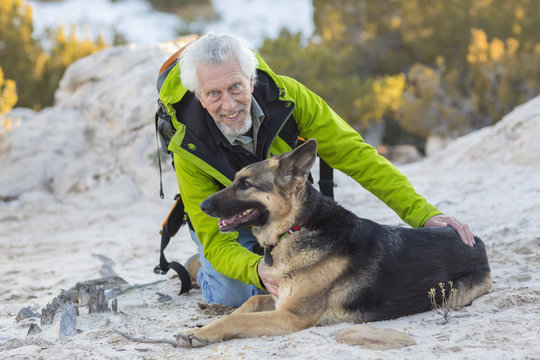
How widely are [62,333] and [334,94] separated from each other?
37.0 ft

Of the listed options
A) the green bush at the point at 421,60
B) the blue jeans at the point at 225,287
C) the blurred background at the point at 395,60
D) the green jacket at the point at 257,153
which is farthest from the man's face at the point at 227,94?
the green bush at the point at 421,60

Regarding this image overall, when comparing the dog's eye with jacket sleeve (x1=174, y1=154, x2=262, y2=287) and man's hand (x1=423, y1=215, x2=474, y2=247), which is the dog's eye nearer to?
jacket sleeve (x1=174, y1=154, x2=262, y2=287)

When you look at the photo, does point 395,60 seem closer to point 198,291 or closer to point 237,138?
point 198,291

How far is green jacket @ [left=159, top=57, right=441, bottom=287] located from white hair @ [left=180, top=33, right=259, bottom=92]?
162 millimetres

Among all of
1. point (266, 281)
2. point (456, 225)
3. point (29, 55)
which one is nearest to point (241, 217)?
point (266, 281)

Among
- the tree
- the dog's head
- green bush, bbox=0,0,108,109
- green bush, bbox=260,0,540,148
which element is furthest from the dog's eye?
the tree

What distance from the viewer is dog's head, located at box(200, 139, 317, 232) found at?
3.48m

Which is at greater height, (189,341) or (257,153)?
(257,153)

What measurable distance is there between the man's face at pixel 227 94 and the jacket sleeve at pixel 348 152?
1.58ft

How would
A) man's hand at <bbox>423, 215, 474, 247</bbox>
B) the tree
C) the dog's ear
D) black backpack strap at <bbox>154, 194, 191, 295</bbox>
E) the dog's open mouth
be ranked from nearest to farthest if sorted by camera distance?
the dog's ear, the dog's open mouth, man's hand at <bbox>423, 215, 474, 247</bbox>, black backpack strap at <bbox>154, 194, 191, 295</bbox>, the tree

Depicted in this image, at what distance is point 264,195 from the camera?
3.53 meters

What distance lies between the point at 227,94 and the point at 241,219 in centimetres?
89

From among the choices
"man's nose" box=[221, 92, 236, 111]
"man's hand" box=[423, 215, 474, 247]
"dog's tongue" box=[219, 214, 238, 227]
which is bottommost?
"man's hand" box=[423, 215, 474, 247]

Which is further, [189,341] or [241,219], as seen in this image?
[241,219]
